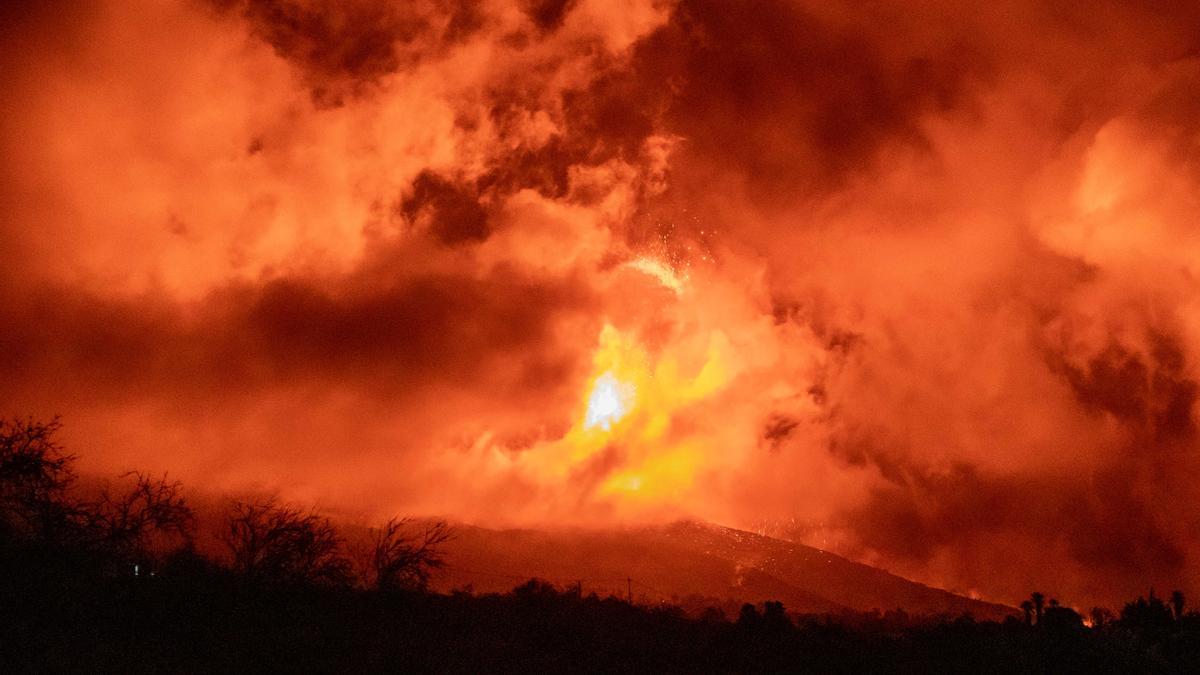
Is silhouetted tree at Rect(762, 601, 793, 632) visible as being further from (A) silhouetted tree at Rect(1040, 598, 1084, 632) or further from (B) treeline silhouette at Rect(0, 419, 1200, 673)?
(A) silhouetted tree at Rect(1040, 598, 1084, 632)

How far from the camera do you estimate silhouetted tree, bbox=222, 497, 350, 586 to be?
37.1 meters

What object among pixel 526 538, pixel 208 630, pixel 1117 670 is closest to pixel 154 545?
pixel 208 630

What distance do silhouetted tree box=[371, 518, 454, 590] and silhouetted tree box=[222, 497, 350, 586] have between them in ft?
5.60

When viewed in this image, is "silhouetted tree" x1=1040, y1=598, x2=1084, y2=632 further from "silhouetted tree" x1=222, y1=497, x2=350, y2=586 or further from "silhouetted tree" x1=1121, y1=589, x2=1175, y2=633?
"silhouetted tree" x1=222, y1=497, x2=350, y2=586

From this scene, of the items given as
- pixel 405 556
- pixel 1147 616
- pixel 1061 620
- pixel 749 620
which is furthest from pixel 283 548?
pixel 1147 616

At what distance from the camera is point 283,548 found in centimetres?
3781

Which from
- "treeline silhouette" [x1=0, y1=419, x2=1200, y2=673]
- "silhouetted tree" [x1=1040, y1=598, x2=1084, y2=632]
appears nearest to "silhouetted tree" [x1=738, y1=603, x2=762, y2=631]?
"treeline silhouette" [x1=0, y1=419, x2=1200, y2=673]

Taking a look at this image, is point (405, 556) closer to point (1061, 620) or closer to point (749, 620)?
point (749, 620)

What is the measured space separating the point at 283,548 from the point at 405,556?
561 centimetres

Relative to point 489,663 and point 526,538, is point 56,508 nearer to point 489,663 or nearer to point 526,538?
point 489,663

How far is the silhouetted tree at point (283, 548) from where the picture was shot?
37.1 m

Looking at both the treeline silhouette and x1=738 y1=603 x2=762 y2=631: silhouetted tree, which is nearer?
the treeline silhouette

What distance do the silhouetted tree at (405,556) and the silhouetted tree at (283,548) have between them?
67.2 inches

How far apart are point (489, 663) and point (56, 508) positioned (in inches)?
714
